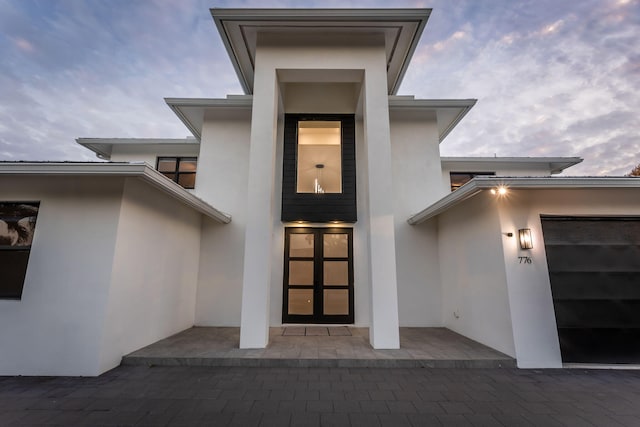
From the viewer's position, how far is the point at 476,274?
4.48 meters

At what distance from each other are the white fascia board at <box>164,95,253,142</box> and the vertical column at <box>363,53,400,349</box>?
3209 millimetres

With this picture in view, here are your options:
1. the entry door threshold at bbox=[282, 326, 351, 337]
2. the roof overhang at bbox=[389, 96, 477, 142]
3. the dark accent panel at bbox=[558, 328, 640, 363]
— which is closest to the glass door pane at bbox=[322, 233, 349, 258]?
the entry door threshold at bbox=[282, 326, 351, 337]

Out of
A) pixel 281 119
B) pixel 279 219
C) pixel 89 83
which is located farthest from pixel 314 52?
pixel 89 83

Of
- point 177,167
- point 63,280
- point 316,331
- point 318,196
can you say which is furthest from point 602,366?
point 177,167

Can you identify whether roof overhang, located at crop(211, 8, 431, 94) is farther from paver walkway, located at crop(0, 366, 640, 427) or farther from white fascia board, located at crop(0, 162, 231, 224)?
paver walkway, located at crop(0, 366, 640, 427)

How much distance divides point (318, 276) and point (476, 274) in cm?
328

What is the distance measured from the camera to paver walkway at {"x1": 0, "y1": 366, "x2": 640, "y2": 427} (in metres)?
2.21

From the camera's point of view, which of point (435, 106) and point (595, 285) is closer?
point (595, 285)

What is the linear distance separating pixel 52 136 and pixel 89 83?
545 cm

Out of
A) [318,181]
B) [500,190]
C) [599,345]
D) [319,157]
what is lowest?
[599,345]

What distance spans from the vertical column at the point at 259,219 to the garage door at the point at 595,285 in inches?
176

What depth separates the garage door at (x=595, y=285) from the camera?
11.5 feet

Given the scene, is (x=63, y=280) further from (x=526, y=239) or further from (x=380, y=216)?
(x=526, y=239)

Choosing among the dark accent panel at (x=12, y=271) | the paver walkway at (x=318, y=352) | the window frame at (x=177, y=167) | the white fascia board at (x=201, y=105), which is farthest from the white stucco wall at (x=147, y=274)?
the white fascia board at (x=201, y=105)
